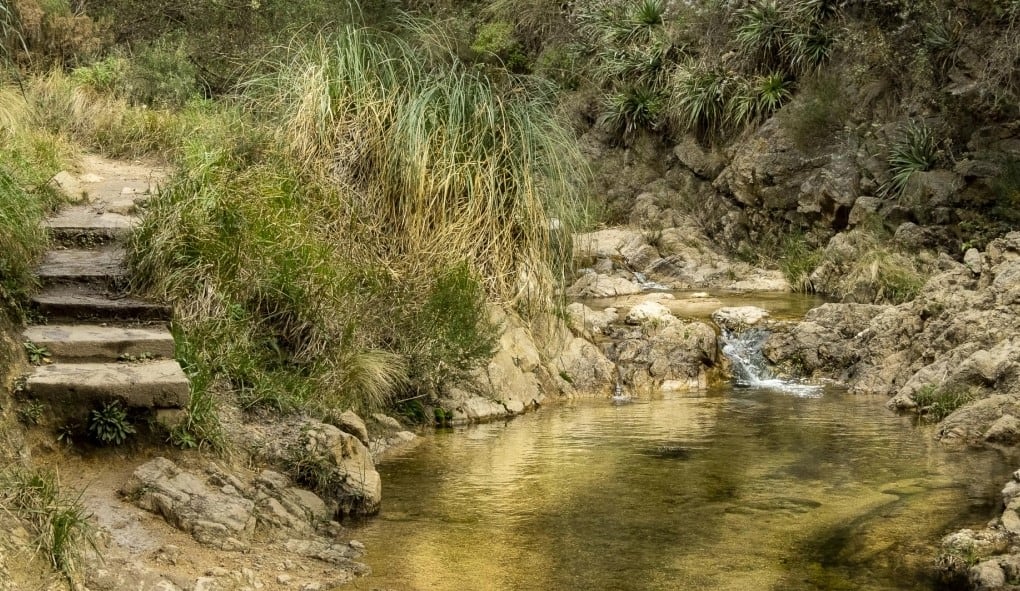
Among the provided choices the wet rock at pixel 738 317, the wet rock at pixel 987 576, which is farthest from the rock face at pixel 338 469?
the wet rock at pixel 738 317

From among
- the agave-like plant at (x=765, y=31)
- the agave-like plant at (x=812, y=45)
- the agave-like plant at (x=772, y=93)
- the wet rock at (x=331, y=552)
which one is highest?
the agave-like plant at (x=765, y=31)

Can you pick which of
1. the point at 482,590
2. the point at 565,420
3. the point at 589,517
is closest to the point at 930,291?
the point at 565,420

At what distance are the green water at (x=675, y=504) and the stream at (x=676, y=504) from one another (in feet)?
0.05

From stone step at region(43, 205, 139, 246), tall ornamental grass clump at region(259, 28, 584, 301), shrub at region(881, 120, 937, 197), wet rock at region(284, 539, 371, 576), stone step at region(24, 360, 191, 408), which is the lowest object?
wet rock at region(284, 539, 371, 576)

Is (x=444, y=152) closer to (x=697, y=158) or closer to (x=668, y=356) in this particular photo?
(x=668, y=356)

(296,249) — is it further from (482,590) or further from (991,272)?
(991,272)

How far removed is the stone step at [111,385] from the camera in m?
5.30

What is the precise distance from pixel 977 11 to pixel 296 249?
39.1 ft

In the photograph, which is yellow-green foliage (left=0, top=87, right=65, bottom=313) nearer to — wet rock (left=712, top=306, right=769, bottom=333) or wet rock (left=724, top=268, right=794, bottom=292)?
wet rock (left=712, top=306, right=769, bottom=333)

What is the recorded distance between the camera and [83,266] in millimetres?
6949

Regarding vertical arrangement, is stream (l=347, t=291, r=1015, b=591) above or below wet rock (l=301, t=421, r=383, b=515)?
below

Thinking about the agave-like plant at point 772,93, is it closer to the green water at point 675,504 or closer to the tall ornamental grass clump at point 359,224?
the tall ornamental grass clump at point 359,224

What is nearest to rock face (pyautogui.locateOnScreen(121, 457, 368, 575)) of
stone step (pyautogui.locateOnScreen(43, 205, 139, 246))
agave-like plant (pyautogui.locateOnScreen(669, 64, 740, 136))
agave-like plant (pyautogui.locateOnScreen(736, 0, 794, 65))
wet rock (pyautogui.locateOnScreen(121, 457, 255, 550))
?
wet rock (pyautogui.locateOnScreen(121, 457, 255, 550))

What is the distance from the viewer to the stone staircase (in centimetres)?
537
